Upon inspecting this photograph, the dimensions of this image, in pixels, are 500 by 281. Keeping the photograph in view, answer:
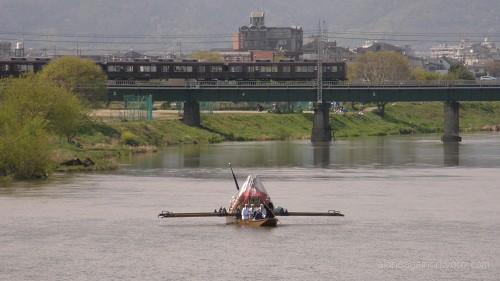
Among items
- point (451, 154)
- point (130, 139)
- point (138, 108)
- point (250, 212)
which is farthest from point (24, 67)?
point (250, 212)

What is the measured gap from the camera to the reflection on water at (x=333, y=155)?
124 metres

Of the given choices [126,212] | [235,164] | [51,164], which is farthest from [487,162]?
[126,212]

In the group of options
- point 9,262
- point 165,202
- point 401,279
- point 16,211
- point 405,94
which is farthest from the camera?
point 405,94

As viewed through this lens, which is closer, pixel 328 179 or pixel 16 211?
pixel 16 211

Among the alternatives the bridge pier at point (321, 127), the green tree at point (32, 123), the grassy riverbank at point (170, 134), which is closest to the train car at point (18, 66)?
the grassy riverbank at point (170, 134)

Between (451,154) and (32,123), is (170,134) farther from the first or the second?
(32,123)

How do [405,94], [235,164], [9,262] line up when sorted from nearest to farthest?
[9,262] < [235,164] < [405,94]

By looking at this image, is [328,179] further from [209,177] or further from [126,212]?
[126,212]

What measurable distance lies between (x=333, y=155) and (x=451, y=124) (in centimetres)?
4071

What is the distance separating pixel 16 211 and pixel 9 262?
58.1ft

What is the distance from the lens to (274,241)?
71.4 metres

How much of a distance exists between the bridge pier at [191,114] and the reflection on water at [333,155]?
43.0ft

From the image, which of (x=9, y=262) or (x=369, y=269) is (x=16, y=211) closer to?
(x=9, y=262)

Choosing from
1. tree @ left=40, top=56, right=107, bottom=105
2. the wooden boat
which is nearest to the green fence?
tree @ left=40, top=56, right=107, bottom=105
